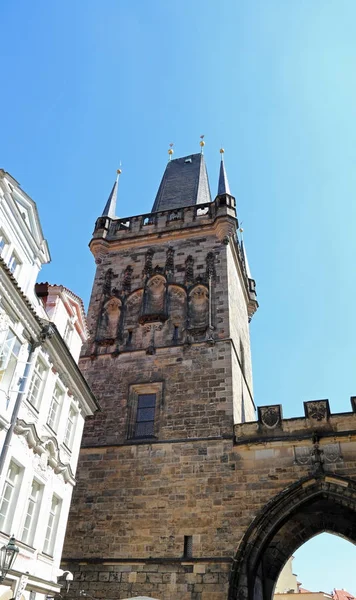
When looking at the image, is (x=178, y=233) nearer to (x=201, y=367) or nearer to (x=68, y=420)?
(x=201, y=367)

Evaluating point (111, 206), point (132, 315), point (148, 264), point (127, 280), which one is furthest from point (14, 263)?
point (111, 206)

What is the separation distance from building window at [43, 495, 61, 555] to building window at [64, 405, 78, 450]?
1182mm

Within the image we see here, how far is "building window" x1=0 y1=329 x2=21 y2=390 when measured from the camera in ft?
26.7

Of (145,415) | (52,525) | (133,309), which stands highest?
(133,309)

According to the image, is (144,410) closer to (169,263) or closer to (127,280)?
(127,280)

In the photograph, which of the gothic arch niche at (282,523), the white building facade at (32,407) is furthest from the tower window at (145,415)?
the gothic arch niche at (282,523)

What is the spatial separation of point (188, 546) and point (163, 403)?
3.77m

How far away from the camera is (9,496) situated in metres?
8.02

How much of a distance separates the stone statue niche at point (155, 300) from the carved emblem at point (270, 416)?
4.50m

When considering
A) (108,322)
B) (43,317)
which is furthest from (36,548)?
(108,322)

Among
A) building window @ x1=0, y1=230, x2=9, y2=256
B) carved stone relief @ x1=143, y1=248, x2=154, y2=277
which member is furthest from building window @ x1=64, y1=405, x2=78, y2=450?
carved stone relief @ x1=143, y1=248, x2=154, y2=277

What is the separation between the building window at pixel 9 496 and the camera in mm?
7680

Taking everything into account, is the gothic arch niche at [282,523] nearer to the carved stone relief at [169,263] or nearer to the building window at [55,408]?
the building window at [55,408]

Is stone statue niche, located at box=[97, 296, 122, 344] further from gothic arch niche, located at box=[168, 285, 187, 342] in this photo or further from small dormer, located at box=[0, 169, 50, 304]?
small dormer, located at box=[0, 169, 50, 304]
